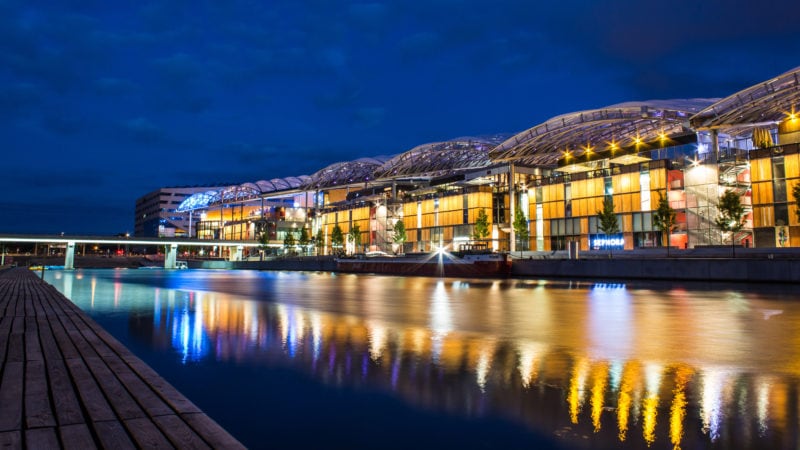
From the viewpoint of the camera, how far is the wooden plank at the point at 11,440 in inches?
169

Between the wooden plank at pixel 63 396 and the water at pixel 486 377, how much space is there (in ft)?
4.92

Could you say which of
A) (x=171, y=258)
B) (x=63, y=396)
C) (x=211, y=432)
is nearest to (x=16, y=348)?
(x=63, y=396)

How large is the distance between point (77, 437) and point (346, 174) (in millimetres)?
117570

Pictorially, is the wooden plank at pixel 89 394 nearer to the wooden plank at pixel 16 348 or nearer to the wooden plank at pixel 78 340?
the wooden plank at pixel 78 340

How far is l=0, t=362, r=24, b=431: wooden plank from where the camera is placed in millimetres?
4906

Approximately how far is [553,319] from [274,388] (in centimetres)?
1076

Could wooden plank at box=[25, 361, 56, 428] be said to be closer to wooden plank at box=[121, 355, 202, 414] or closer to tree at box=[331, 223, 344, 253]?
wooden plank at box=[121, 355, 202, 414]

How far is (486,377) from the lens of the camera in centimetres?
834

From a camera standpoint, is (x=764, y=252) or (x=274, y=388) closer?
(x=274, y=388)

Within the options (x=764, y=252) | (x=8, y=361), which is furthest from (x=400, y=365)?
(x=764, y=252)

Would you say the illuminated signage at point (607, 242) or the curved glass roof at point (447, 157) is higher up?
the curved glass roof at point (447, 157)

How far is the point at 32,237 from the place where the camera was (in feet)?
356

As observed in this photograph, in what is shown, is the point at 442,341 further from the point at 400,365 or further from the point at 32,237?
the point at 32,237

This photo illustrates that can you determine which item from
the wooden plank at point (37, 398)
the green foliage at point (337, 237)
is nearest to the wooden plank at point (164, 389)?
the wooden plank at point (37, 398)
